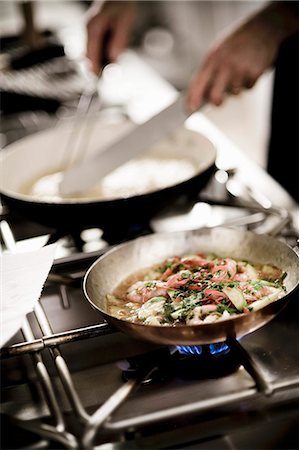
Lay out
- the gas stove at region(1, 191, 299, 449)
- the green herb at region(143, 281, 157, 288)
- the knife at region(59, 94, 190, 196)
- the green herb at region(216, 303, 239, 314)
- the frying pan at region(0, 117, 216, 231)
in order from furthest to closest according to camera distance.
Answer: the knife at region(59, 94, 190, 196), the frying pan at region(0, 117, 216, 231), the green herb at region(143, 281, 157, 288), the green herb at region(216, 303, 239, 314), the gas stove at region(1, 191, 299, 449)

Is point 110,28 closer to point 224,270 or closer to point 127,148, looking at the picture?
point 127,148

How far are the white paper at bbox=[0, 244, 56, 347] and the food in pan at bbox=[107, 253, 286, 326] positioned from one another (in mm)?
118

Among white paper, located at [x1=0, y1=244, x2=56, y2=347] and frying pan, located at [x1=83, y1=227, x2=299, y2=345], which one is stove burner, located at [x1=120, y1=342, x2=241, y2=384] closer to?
frying pan, located at [x1=83, y1=227, x2=299, y2=345]

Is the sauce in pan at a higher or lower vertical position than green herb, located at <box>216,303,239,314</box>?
lower

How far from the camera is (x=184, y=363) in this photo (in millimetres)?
970

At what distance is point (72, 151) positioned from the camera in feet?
5.85

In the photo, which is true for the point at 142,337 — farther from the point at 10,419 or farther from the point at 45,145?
the point at 45,145

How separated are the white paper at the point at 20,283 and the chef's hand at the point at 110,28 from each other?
3.37 ft

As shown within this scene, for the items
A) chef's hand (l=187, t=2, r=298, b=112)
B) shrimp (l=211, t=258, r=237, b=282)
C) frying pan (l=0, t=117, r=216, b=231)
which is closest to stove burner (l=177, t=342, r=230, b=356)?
shrimp (l=211, t=258, r=237, b=282)

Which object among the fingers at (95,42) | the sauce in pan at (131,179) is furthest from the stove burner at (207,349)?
the fingers at (95,42)

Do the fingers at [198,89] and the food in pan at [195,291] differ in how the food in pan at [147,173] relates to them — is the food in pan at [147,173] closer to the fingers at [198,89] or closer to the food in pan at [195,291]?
the fingers at [198,89]

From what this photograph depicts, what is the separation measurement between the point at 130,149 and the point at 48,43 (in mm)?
1431

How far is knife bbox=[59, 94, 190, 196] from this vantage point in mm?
1486

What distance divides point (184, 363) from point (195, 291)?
0.11m
